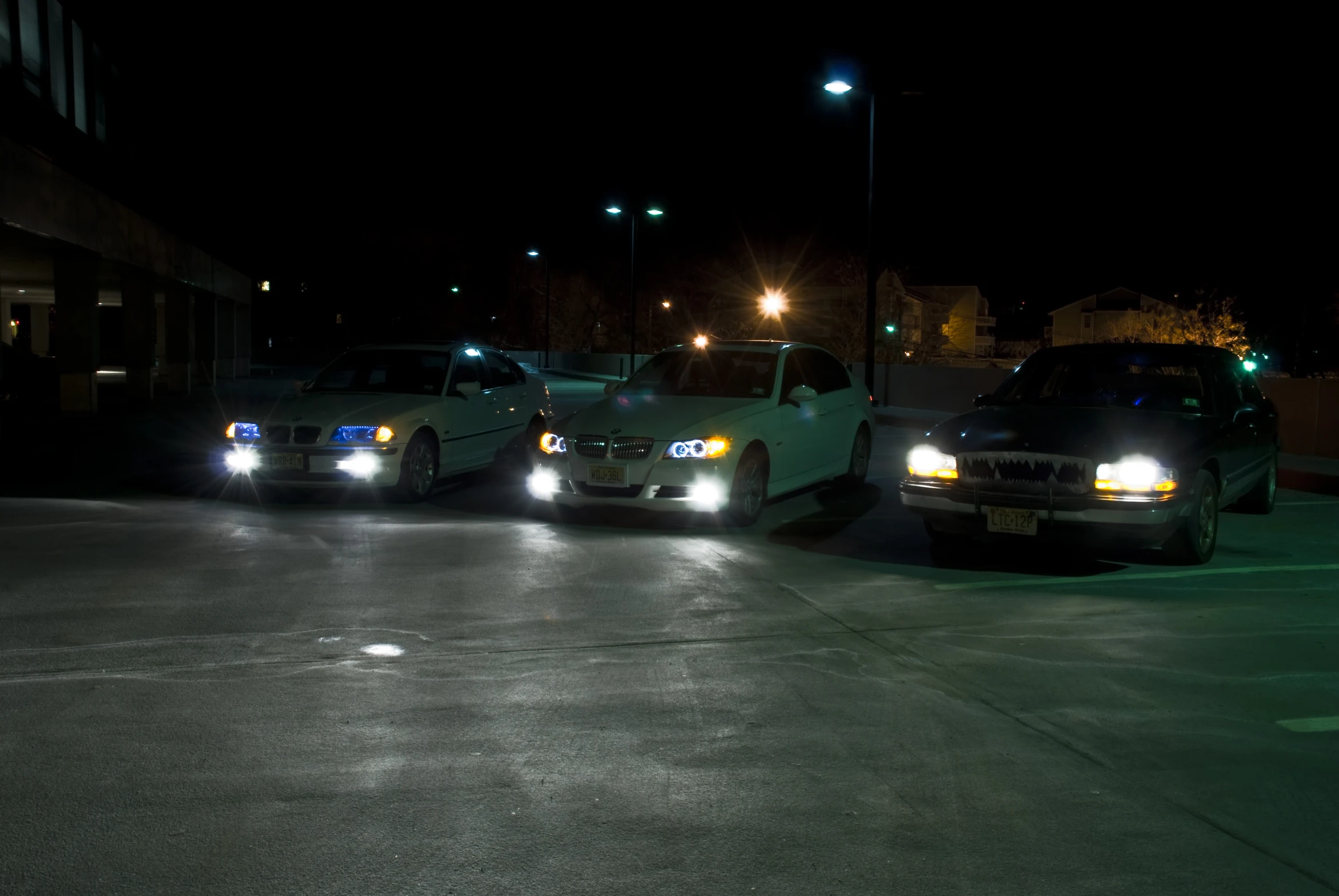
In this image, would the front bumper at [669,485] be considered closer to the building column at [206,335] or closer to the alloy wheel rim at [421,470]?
the alloy wheel rim at [421,470]

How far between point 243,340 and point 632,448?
140 ft

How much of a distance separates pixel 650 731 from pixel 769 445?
6.06m

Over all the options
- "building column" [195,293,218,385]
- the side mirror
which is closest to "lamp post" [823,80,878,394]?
the side mirror

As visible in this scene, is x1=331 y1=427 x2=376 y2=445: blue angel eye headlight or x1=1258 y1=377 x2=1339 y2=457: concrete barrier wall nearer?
x1=331 y1=427 x2=376 y2=445: blue angel eye headlight

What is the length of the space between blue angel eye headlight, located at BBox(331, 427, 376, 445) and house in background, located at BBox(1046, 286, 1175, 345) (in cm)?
9794

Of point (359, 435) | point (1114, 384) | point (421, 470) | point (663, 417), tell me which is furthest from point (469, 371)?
point (1114, 384)

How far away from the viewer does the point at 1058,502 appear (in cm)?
823

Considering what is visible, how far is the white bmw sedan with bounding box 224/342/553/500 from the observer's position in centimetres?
1159

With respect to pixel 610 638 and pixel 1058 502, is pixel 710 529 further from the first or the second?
pixel 610 638

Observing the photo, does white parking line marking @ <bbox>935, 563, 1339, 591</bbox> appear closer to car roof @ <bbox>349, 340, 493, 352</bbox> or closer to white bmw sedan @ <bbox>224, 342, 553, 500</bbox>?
white bmw sedan @ <bbox>224, 342, 553, 500</bbox>

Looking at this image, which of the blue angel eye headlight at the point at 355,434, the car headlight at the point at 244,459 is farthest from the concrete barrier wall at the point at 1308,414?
the car headlight at the point at 244,459

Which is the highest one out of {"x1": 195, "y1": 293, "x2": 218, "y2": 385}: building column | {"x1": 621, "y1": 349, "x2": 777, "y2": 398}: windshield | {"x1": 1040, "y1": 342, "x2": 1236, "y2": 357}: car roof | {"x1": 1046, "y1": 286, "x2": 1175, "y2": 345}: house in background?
{"x1": 1046, "y1": 286, "x2": 1175, "y2": 345}: house in background

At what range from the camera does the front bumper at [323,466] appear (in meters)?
11.5

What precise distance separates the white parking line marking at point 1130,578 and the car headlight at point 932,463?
928 mm
